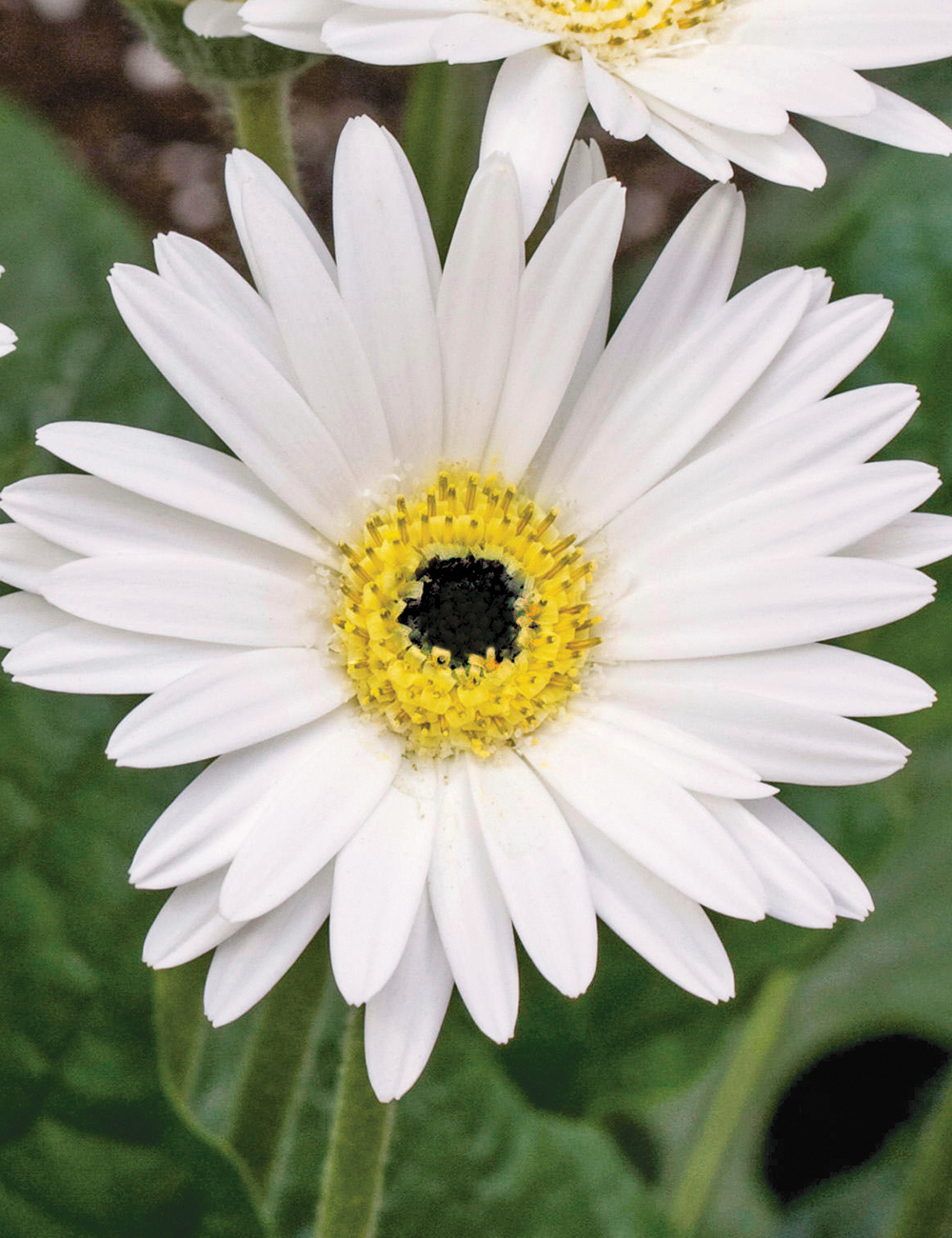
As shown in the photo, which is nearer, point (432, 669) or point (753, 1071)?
point (432, 669)

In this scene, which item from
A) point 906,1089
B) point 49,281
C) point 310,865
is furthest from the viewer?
point 906,1089

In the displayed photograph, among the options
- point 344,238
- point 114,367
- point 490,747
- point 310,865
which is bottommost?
point 310,865

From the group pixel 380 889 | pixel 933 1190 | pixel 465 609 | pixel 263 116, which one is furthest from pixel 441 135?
pixel 933 1190

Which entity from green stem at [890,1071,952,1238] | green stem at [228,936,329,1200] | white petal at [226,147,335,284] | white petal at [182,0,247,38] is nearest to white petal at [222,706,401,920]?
green stem at [228,936,329,1200]

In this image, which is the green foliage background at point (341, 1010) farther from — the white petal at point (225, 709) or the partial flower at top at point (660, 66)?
the partial flower at top at point (660, 66)

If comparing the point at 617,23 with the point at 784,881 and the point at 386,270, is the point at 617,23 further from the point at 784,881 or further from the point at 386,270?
the point at 784,881

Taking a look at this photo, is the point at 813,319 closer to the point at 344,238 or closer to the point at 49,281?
the point at 344,238

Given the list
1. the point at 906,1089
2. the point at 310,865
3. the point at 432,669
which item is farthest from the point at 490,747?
the point at 906,1089
